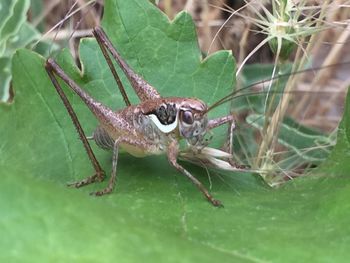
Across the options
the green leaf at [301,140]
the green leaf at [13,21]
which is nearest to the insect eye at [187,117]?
the green leaf at [301,140]

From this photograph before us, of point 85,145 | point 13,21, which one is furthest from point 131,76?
point 13,21

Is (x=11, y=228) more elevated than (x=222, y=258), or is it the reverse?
(x=11, y=228)

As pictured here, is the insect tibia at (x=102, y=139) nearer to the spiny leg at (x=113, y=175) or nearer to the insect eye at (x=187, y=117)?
the spiny leg at (x=113, y=175)

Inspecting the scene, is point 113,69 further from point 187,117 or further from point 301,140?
point 301,140

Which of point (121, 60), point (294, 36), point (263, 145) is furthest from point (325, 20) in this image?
point (121, 60)

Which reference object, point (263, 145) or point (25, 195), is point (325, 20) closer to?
point (263, 145)

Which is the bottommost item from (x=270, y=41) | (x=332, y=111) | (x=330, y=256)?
(x=332, y=111)

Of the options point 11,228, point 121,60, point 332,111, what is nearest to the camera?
point 11,228

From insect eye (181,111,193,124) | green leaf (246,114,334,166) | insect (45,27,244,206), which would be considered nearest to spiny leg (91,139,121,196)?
insect (45,27,244,206)
